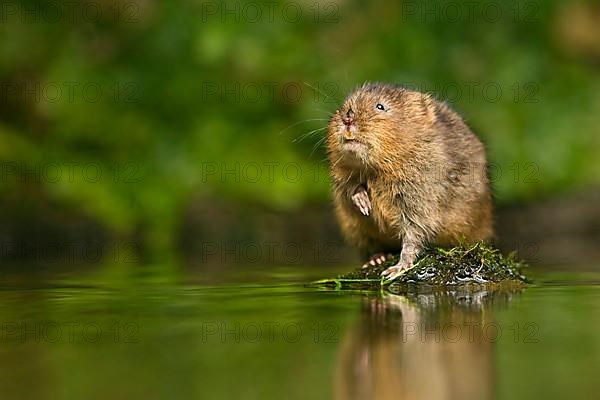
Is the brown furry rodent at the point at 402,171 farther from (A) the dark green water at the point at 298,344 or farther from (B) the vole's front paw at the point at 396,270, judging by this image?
(A) the dark green water at the point at 298,344

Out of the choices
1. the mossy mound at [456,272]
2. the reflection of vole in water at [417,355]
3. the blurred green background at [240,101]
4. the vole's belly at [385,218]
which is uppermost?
the blurred green background at [240,101]

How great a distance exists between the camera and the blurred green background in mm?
12000

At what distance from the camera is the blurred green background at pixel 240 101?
12.0 m

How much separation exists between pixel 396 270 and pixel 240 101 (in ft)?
21.2

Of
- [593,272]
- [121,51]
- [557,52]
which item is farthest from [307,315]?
[557,52]

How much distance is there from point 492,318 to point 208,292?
7.02ft

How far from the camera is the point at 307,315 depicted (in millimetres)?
5445

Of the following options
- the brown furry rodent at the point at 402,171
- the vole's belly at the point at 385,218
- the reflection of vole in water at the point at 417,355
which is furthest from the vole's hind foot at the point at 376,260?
the reflection of vole in water at the point at 417,355

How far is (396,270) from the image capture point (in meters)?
6.68

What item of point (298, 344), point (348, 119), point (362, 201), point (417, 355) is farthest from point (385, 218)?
point (417, 355)

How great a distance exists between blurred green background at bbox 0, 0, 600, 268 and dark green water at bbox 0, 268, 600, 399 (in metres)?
5.14

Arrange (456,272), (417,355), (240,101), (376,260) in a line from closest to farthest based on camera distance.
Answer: (417,355)
(456,272)
(376,260)
(240,101)

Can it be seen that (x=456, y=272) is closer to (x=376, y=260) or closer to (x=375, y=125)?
(x=376, y=260)

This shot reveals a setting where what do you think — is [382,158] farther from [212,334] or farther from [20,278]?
[20,278]
